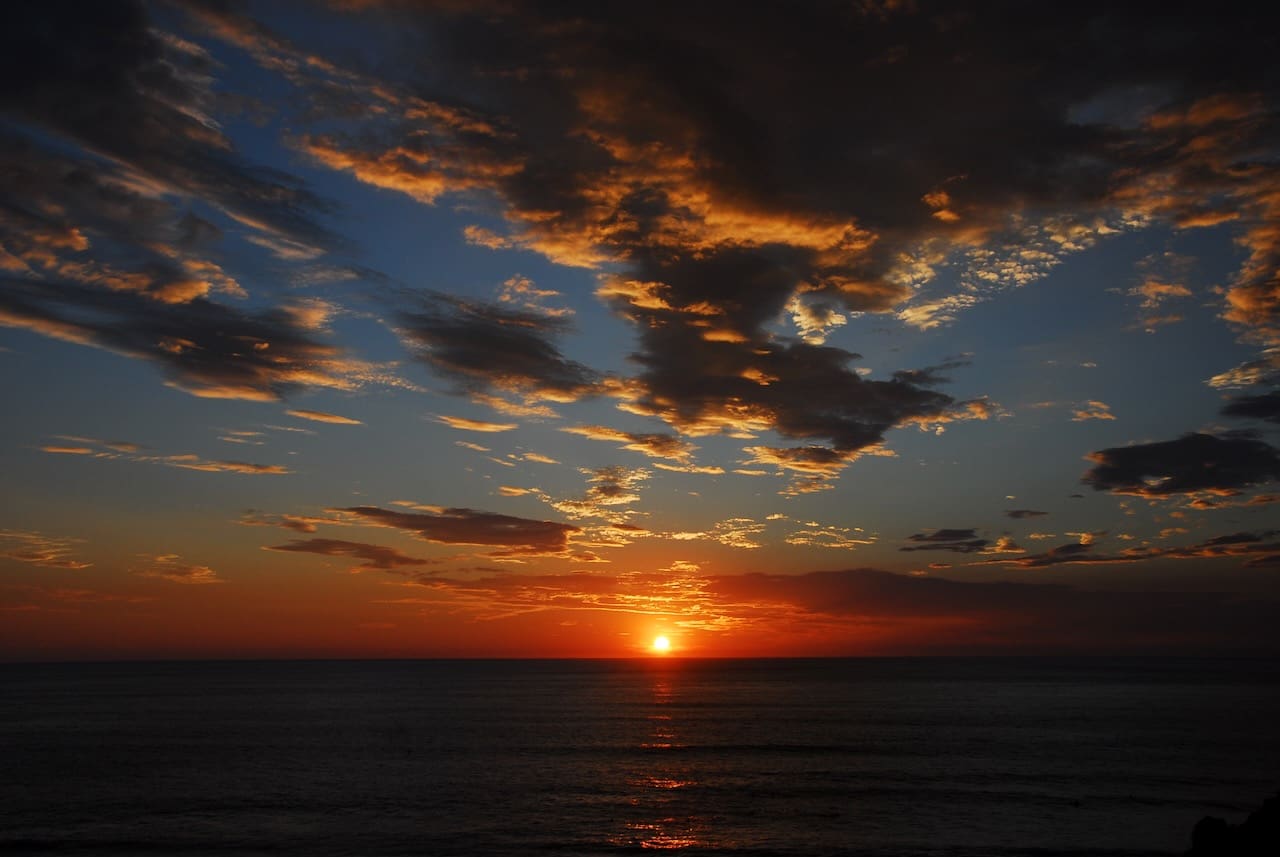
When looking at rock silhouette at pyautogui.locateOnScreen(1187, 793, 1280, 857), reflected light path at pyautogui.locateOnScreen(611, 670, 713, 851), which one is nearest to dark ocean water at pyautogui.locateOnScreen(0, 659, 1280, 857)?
reflected light path at pyautogui.locateOnScreen(611, 670, 713, 851)

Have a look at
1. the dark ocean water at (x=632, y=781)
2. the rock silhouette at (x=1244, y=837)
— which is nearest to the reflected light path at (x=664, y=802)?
the dark ocean water at (x=632, y=781)

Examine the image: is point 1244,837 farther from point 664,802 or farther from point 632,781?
point 632,781

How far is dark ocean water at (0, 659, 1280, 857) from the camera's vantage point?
43750 mm

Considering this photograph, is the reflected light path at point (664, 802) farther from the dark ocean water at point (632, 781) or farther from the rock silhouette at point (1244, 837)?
the rock silhouette at point (1244, 837)

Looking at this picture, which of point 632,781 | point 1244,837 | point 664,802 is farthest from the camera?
point 632,781

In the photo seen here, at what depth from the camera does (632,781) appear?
199 ft

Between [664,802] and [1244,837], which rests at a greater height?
[1244,837]

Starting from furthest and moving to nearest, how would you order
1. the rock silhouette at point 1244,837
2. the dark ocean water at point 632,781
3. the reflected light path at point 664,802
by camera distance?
the dark ocean water at point 632,781, the reflected light path at point 664,802, the rock silhouette at point 1244,837

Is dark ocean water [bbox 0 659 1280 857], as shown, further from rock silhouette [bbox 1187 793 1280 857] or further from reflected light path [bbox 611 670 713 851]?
rock silhouette [bbox 1187 793 1280 857]

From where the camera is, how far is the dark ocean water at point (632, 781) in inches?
1722

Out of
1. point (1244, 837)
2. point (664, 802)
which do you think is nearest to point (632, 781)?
point (664, 802)

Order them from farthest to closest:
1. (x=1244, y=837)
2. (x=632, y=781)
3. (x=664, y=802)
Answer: (x=632, y=781), (x=664, y=802), (x=1244, y=837)

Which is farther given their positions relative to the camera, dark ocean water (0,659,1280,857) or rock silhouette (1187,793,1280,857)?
dark ocean water (0,659,1280,857)

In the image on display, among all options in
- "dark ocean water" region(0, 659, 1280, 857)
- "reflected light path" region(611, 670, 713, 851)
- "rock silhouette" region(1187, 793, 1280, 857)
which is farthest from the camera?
"dark ocean water" region(0, 659, 1280, 857)
